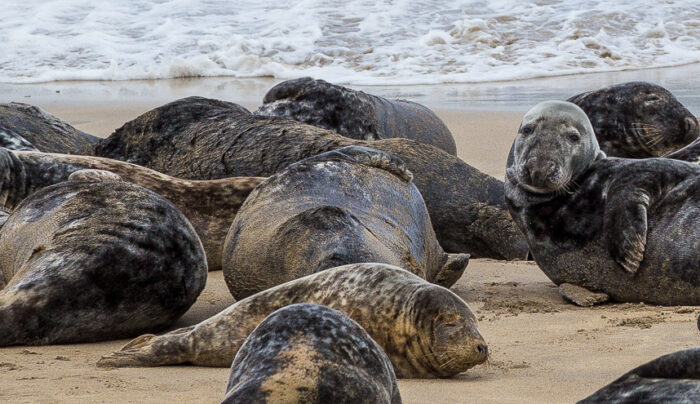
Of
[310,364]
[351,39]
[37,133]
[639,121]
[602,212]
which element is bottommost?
[351,39]

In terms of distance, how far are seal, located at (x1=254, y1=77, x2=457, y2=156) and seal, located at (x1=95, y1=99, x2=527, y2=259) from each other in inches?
36.3

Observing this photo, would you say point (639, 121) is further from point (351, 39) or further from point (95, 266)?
point (351, 39)

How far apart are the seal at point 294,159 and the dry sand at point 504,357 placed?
813 mm

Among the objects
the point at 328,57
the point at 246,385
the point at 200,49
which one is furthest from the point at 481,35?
the point at 246,385

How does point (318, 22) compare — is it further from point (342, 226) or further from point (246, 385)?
point (246, 385)

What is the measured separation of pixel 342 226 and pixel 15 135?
461 cm

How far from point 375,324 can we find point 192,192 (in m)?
3.20

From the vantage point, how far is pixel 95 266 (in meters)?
4.70

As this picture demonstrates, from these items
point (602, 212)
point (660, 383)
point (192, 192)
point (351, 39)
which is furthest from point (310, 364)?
point (351, 39)

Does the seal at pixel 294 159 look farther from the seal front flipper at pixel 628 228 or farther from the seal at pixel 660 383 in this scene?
the seal at pixel 660 383

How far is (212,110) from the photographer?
8.55m

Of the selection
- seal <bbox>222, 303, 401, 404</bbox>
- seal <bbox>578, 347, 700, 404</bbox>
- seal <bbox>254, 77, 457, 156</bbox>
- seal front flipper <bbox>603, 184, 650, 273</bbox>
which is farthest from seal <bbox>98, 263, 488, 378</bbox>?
seal <bbox>254, 77, 457, 156</bbox>

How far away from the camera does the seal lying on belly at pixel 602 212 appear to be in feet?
18.0

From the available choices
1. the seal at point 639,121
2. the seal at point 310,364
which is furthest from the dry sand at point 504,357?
the seal at point 639,121
